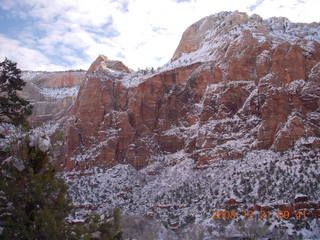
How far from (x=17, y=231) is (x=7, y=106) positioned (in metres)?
5.15

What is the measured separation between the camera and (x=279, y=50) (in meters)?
68.0

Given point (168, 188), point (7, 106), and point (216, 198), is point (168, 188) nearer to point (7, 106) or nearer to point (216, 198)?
point (216, 198)

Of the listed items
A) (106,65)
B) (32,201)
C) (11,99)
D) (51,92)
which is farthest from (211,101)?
(51,92)

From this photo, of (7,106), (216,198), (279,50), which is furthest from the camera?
(279,50)

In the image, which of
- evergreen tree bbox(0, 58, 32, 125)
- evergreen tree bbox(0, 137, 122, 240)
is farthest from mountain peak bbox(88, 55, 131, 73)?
evergreen tree bbox(0, 137, 122, 240)

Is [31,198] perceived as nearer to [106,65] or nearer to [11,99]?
[11,99]

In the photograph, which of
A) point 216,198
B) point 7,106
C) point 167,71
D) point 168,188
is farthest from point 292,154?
point 7,106
